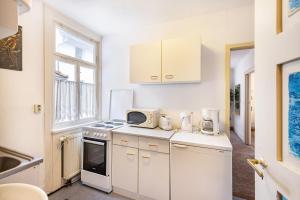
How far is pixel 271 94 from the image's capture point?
73 centimetres

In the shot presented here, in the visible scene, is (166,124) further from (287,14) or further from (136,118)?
(287,14)

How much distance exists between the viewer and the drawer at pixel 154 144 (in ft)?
6.07

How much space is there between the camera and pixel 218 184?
5.14 ft

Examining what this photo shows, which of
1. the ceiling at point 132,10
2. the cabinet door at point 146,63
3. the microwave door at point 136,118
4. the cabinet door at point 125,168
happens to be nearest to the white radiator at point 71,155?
the cabinet door at point 125,168

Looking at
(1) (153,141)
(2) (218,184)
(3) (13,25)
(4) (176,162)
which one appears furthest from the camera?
(1) (153,141)

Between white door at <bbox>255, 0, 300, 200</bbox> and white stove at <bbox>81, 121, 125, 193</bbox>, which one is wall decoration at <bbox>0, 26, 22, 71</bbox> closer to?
white stove at <bbox>81, 121, 125, 193</bbox>

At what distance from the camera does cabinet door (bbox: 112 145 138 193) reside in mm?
2029

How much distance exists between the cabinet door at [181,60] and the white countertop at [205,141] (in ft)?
2.40

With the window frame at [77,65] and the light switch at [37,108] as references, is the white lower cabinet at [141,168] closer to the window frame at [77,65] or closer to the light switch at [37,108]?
the window frame at [77,65]

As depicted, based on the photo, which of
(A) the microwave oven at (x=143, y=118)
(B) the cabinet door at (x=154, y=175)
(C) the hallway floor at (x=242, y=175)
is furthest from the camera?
(A) the microwave oven at (x=143, y=118)

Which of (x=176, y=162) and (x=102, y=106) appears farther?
(x=102, y=106)

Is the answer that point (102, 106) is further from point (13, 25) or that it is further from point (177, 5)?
point (13, 25)

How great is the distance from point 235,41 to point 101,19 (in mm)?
1986

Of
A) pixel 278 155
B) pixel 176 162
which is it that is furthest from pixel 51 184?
pixel 278 155
